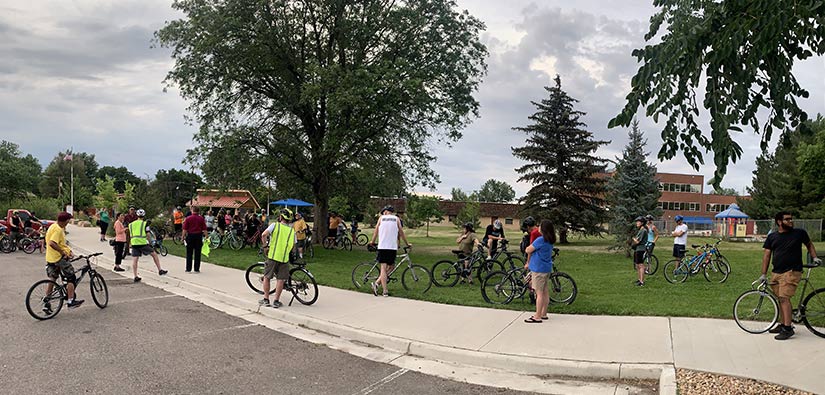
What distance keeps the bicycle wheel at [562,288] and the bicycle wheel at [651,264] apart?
6.15 metres

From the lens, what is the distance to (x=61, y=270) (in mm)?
8867

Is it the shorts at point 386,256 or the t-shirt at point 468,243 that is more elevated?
the t-shirt at point 468,243

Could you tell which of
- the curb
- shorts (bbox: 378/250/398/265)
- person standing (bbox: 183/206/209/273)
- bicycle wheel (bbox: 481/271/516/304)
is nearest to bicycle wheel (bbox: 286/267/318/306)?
the curb

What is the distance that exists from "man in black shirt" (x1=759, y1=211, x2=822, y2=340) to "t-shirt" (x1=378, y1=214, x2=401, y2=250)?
20.4 ft

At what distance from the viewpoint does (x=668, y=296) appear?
36.7 ft

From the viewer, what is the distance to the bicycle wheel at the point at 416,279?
1161cm

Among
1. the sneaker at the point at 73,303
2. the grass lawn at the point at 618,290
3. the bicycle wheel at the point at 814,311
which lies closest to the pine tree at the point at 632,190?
the grass lawn at the point at 618,290

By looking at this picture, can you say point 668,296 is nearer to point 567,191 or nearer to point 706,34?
point 706,34

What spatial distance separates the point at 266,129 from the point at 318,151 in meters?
3.36

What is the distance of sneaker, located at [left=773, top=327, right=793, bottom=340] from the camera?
7215 mm

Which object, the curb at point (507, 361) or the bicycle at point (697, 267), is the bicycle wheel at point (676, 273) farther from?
the curb at point (507, 361)

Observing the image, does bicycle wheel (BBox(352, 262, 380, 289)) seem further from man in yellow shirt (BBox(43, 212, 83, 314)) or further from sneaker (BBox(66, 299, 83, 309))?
man in yellow shirt (BBox(43, 212, 83, 314))

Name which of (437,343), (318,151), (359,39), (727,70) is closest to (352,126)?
(318,151)

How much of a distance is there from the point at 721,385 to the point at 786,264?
2929 mm
